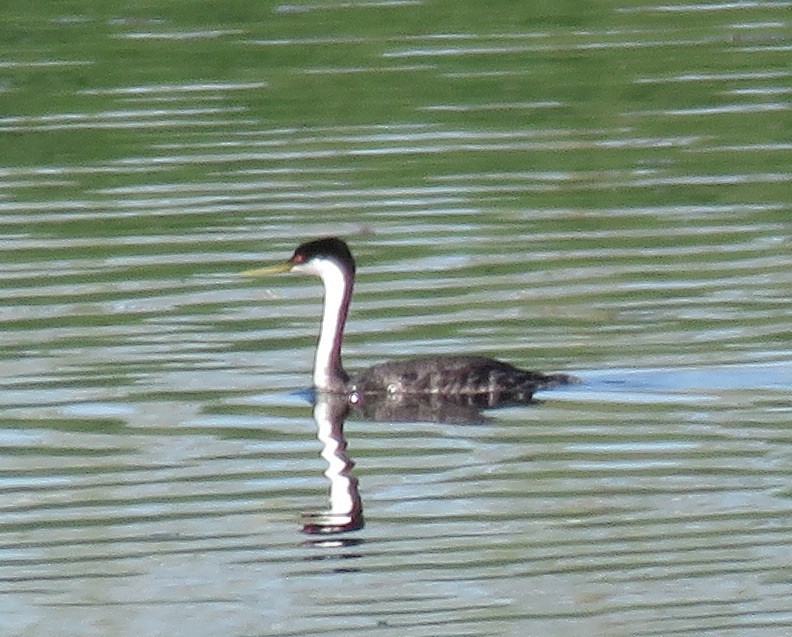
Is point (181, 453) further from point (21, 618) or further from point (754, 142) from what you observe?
point (754, 142)

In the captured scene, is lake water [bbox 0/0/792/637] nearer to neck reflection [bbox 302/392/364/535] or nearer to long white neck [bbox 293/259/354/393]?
neck reflection [bbox 302/392/364/535]

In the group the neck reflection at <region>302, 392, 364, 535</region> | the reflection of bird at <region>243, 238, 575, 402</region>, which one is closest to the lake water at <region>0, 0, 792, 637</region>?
the neck reflection at <region>302, 392, 364, 535</region>

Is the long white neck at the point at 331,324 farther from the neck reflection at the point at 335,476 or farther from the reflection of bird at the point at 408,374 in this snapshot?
the neck reflection at the point at 335,476

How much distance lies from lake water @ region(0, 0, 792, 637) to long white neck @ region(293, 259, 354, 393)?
0.17m

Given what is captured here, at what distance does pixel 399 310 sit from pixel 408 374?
175 cm

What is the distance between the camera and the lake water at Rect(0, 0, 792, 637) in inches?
413

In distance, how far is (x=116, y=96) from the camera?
22.2 meters

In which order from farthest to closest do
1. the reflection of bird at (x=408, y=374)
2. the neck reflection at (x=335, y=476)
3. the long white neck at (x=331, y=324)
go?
the long white neck at (x=331, y=324)
the reflection of bird at (x=408, y=374)
the neck reflection at (x=335, y=476)

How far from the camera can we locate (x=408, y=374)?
1367 cm

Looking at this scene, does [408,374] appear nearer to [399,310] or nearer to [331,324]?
[331,324]

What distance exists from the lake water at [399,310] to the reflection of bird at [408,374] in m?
0.14


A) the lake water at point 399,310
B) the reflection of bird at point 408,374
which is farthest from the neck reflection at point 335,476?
the reflection of bird at point 408,374

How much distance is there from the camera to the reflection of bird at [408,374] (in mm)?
13469

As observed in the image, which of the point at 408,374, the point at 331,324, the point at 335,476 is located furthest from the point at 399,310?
the point at 335,476
